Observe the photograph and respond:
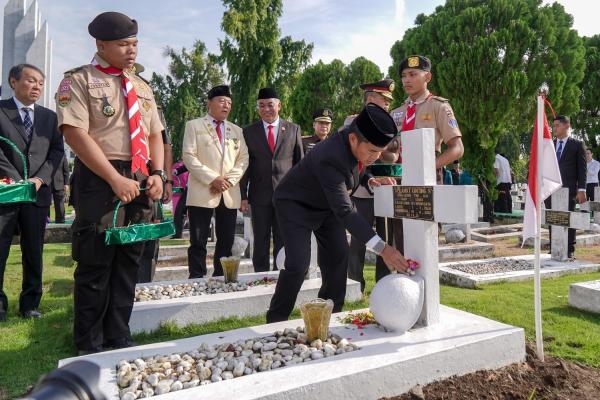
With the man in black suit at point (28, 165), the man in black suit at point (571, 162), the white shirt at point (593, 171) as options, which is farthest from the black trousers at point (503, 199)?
the man in black suit at point (28, 165)

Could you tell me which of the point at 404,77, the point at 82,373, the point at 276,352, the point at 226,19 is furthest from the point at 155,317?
the point at 226,19

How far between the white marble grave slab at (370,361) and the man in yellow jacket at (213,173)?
228 centimetres

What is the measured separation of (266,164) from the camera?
575cm

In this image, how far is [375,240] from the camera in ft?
10.9

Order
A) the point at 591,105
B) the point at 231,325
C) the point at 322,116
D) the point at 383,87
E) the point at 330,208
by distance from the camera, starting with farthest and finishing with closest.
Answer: the point at 591,105 < the point at 322,116 < the point at 383,87 < the point at 231,325 < the point at 330,208

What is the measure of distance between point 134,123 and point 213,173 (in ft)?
6.82

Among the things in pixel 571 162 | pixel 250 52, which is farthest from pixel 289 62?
pixel 571 162

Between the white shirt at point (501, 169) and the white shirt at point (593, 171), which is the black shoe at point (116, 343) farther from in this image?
the white shirt at point (593, 171)

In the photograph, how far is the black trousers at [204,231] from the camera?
5.54 m

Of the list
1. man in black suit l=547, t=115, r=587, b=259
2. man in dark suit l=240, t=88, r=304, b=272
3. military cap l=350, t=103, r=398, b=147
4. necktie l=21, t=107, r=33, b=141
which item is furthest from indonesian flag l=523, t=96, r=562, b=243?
man in black suit l=547, t=115, r=587, b=259

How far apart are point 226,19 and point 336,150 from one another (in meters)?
21.4

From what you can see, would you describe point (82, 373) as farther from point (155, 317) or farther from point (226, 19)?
point (226, 19)

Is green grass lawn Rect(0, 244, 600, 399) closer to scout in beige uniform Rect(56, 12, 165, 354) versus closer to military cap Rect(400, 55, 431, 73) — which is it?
scout in beige uniform Rect(56, 12, 165, 354)

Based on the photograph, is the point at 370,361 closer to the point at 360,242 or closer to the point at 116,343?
the point at 116,343
